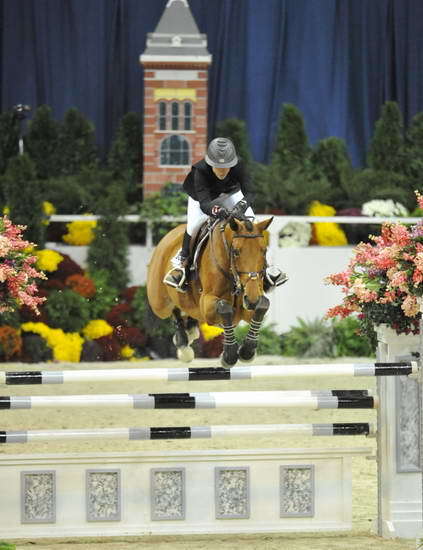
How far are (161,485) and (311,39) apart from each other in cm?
1054

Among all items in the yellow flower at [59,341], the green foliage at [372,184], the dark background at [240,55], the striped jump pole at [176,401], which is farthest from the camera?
the dark background at [240,55]

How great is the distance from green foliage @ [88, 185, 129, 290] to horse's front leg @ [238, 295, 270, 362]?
760cm

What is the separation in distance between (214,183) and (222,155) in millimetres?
316

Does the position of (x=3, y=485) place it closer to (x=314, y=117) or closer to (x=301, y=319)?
(x=301, y=319)

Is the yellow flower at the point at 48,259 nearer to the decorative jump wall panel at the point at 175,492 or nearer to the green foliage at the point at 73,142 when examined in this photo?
the green foliage at the point at 73,142

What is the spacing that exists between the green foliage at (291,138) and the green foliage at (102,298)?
3.40 metres

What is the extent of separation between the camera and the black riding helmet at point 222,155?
17.9 feet

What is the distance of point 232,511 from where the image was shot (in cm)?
622

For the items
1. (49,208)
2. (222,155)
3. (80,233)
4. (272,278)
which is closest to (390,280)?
(272,278)

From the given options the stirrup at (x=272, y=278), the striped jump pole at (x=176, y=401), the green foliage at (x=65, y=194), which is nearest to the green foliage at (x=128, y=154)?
the green foliage at (x=65, y=194)

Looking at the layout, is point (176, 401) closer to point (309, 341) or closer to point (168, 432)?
point (168, 432)

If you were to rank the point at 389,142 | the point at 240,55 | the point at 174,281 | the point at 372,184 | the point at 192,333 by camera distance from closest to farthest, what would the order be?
1. the point at 174,281
2. the point at 192,333
3. the point at 372,184
4. the point at 389,142
5. the point at 240,55

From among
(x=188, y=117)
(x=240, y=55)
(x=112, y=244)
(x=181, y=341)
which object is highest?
(x=240, y=55)

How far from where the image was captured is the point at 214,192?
578cm
